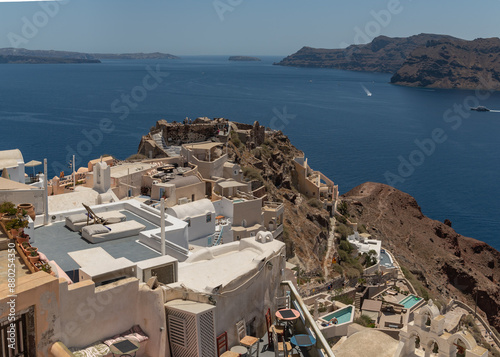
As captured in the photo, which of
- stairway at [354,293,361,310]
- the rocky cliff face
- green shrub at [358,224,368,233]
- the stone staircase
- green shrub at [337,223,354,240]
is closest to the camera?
stairway at [354,293,361,310]

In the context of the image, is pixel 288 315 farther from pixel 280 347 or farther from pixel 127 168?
pixel 127 168

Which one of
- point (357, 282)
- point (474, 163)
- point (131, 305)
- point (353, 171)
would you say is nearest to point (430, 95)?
point (474, 163)

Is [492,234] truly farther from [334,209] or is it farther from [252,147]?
[252,147]

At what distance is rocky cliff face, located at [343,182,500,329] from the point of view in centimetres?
4316

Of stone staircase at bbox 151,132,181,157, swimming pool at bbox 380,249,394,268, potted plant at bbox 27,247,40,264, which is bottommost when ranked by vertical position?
swimming pool at bbox 380,249,394,268

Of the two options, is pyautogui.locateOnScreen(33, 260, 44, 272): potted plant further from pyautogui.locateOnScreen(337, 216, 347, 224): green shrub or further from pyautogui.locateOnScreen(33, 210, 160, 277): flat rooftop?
pyautogui.locateOnScreen(337, 216, 347, 224): green shrub

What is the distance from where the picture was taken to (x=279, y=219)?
2966 centimetres

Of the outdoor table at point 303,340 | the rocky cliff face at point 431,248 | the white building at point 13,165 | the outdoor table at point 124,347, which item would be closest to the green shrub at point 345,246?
the rocky cliff face at point 431,248

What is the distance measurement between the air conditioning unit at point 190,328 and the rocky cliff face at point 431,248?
3290 centimetres

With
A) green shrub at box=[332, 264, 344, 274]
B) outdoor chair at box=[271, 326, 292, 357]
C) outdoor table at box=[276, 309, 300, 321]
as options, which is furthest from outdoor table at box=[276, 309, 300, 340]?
green shrub at box=[332, 264, 344, 274]

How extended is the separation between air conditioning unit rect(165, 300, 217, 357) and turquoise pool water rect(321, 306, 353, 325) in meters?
13.6

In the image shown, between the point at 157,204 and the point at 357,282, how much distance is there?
1473 cm

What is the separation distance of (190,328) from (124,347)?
3.45ft

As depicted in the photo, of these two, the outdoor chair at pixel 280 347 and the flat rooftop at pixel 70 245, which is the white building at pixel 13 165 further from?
the outdoor chair at pixel 280 347
